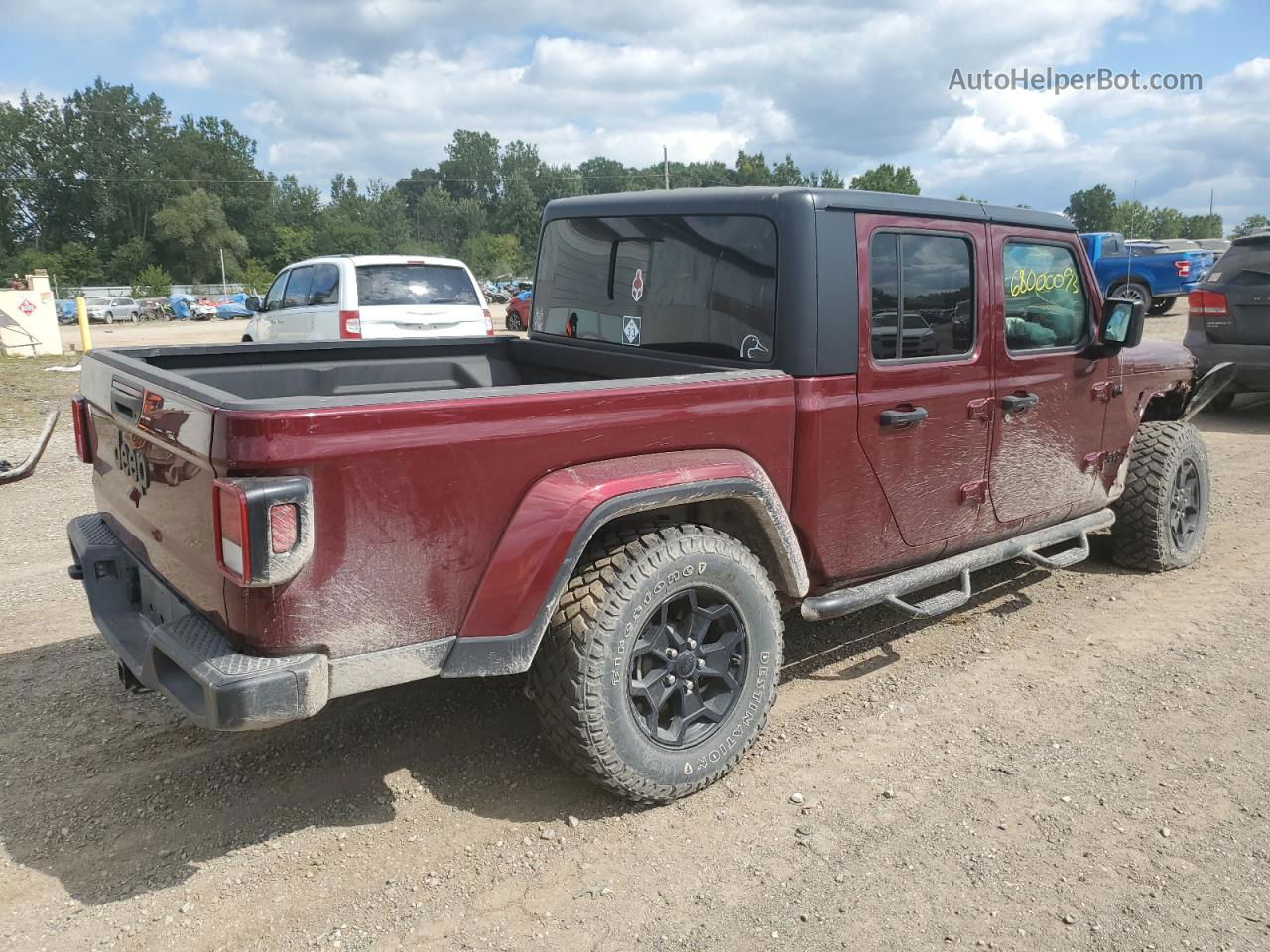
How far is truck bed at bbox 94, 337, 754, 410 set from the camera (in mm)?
3766

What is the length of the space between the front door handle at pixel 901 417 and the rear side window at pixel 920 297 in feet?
0.66

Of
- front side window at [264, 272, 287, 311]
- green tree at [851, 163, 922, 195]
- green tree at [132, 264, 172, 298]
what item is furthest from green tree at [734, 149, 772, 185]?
front side window at [264, 272, 287, 311]

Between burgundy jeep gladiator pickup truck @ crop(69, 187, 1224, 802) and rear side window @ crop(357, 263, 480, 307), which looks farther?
rear side window @ crop(357, 263, 480, 307)

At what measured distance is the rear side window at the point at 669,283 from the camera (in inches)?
132

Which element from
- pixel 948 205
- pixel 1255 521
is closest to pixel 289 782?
pixel 948 205

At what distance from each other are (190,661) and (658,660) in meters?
1.34

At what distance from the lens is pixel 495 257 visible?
3536 inches

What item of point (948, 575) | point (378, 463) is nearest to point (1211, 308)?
point (948, 575)

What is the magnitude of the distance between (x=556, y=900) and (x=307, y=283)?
913 centimetres

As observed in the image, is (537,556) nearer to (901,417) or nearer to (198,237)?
(901,417)

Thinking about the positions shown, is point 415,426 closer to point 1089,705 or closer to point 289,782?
point 289,782

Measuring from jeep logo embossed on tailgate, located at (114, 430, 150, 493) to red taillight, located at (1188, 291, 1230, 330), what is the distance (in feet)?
30.6

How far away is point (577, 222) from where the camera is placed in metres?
4.15

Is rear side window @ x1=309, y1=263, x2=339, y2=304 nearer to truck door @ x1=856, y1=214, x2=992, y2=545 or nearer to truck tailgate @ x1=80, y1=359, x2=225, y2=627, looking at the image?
truck tailgate @ x1=80, y1=359, x2=225, y2=627
